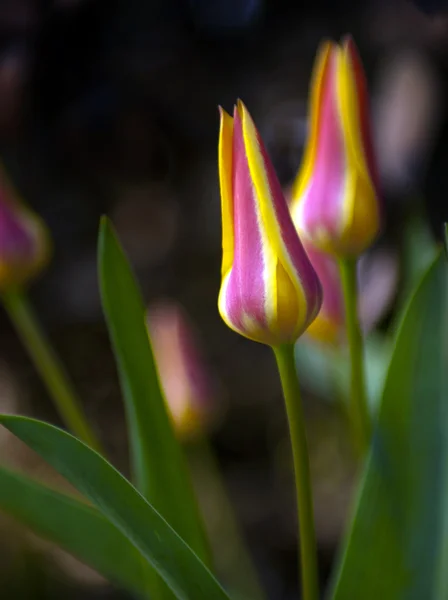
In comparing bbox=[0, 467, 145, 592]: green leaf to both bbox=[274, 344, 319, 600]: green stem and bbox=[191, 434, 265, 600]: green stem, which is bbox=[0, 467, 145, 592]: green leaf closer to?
bbox=[274, 344, 319, 600]: green stem

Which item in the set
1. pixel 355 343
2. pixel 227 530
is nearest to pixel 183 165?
pixel 227 530

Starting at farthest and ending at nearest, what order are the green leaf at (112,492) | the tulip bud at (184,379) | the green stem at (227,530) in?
the green stem at (227,530) → the tulip bud at (184,379) → the green leaf at (112,492)

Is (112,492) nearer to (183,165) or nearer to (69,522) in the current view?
(69,522)

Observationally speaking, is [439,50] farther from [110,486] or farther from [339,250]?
[110,486]

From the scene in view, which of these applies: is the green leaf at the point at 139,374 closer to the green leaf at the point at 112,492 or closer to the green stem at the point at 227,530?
the green leaf at the point at 112,492

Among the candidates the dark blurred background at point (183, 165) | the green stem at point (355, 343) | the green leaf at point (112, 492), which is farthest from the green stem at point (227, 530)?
the green leaf at point (112, 492)
